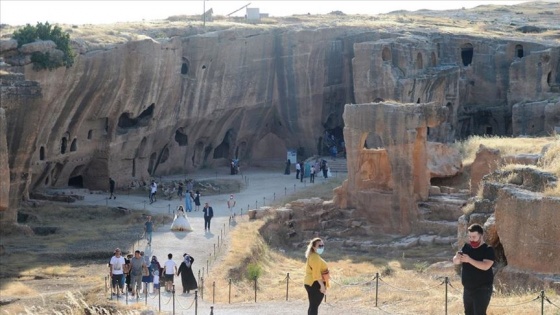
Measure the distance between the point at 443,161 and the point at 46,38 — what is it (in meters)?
17.3

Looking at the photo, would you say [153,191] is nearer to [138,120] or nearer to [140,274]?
[138,120]

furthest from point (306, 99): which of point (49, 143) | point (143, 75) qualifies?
point (49, 143)

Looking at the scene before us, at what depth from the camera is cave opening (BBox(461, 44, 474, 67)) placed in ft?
225

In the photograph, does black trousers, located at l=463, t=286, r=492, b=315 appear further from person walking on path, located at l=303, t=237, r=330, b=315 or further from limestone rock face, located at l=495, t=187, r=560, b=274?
limestone rock face, located at l=495, t=187, r=560, b=274

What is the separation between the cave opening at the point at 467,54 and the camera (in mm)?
68625

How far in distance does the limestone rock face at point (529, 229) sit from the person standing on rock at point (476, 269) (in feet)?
24.9

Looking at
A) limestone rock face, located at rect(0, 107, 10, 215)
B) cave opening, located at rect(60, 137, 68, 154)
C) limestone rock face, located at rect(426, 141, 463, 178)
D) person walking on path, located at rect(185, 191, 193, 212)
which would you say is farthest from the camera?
cave opening, located at rect(60, 137, 68, 154)

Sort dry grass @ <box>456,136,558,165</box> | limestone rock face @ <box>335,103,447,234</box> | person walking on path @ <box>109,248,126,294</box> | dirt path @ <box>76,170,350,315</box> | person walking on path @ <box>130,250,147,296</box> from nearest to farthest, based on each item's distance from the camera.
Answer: dirt path @ <box>76,170,350,315</box>
person walking on path @ <box>109,248,126,294</box>
person walking on path @ <box>130,250,147,296</box>
limestone rock face @ <box>335,103,447,234</box>
dry grass @ <box>456,136,558,165</box>

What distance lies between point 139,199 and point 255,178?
30.1 feet

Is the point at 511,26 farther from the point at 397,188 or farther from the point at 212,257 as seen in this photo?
the point at 212,257

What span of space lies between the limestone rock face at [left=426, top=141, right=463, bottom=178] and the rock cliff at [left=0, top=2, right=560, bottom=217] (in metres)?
2.99

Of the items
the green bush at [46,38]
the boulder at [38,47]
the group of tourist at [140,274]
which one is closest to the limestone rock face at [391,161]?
the green bush at [46,38]

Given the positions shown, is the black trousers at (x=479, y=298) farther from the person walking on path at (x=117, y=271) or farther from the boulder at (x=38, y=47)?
the boulder at (x=38, y=47)

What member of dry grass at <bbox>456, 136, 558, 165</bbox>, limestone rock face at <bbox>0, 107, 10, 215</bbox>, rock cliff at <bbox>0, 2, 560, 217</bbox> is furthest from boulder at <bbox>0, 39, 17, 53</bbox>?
dry grass at <bbox>456, 136, 558, 165</bbox>
